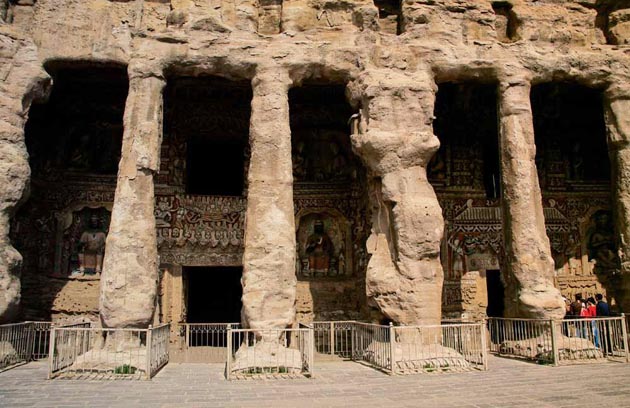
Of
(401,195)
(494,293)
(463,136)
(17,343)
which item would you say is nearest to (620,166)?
(463,136)

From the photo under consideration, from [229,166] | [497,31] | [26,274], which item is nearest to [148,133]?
[26,274]

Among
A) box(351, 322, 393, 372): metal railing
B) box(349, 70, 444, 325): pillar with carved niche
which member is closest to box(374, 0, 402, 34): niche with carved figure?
box(349, 70, 444, 325): pillar with carved niche

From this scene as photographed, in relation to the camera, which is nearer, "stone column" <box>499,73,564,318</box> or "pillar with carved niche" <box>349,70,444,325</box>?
"pillar with carved niche" <box>349,70,444,325</box>

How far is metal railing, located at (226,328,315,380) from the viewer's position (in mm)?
7707

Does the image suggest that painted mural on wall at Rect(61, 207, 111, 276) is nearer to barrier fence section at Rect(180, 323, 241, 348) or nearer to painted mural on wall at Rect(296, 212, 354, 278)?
barrier fence section at Rect(180, 323, 241, 348)

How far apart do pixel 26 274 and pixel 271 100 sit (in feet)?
20.9

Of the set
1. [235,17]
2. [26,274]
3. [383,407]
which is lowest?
[383,407]

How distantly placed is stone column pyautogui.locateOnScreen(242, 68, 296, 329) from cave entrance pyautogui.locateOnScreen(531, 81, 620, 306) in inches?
261

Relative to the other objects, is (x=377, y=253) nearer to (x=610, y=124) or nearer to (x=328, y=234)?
(x=328, y=234)

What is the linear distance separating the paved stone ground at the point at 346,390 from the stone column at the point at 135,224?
1141 millimetres

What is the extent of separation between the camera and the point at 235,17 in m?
10.2

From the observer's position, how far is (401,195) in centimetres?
938

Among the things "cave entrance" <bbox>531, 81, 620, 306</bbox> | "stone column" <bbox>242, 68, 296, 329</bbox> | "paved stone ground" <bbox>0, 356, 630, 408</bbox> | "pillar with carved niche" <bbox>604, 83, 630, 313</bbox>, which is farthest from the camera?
"cave entrance" <bbox>531, 81, 620, 306</bbox>

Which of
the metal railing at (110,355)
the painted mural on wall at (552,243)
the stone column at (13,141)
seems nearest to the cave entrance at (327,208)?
the painted mural on wall at (552,243)
